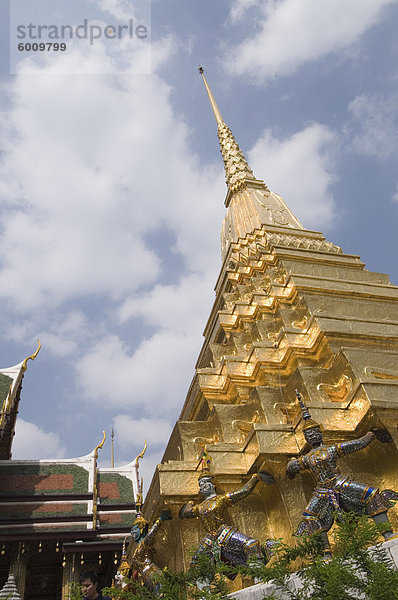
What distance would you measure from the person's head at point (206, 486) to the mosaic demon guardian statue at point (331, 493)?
1.29 meters

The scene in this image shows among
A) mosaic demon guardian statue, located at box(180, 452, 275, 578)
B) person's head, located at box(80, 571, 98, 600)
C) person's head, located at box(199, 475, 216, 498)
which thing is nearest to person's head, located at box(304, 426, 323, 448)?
mosaic demon guardian statue, located at box(180, 452, 275, 578)

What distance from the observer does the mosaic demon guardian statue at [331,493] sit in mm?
4762

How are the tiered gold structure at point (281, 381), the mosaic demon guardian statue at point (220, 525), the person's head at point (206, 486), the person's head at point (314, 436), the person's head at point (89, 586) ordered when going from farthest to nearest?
the person's head at point (206, 486) < the tiered gold structure at point (281, 381) < the person's head at point (314, 436) < the mosaic demon guardian statue at point (220, 525) < the person's head at point (89, 586)

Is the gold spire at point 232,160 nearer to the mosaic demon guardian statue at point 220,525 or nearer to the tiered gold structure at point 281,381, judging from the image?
the tiered gold structure at point 281,381

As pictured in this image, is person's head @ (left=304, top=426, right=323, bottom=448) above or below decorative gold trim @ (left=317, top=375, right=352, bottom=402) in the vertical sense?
below

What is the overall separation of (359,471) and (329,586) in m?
3.28

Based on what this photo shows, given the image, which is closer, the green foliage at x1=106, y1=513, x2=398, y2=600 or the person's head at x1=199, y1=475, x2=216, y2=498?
the green foliage at x1=106, y1=513, x2=398, y2=600

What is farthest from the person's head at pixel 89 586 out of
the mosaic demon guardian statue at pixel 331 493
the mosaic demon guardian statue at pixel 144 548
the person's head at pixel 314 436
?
the person's head at pixel 314 436

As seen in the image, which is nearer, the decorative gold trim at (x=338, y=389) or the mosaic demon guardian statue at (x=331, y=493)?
the mosaic demon guardian statue at (x=331, y=493)

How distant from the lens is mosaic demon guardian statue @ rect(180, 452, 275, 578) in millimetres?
5188

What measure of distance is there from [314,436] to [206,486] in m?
1.67

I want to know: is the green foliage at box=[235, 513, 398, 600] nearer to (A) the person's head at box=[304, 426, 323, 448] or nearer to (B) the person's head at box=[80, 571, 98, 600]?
(A) the person's head at box=[304, 426, 323, 448]

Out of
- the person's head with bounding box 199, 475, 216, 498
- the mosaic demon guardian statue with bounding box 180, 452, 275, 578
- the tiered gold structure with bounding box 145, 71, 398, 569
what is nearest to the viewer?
the mosaic demon guardian statue with bounding box 180, 452, 275, 578

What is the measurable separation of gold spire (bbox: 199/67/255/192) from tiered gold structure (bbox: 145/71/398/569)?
5152mm
